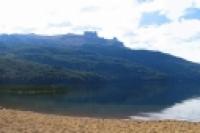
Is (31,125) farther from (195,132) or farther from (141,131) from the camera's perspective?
(195,132)

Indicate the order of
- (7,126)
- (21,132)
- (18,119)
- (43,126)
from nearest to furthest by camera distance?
1. (21,132)
2. (7,126)
3. (43,126)
4. (18,119)

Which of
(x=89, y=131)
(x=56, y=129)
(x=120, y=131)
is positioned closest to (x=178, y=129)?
(x=120, y=131)

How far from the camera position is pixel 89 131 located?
2722cm

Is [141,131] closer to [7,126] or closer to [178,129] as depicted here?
[178,129]

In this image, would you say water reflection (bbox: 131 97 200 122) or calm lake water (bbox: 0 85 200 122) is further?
calm lake water (bbox: 0 85 200 122)

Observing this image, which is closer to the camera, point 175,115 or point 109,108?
point 175,115

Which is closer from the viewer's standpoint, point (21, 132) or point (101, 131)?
point (21, 132)

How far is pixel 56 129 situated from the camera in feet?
89.6

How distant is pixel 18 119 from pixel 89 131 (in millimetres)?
6215

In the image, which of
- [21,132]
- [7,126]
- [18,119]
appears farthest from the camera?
[18,119]

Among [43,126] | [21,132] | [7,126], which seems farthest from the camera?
[43,126]

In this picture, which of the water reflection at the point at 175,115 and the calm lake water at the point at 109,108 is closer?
the water reflection at the point at 175,115

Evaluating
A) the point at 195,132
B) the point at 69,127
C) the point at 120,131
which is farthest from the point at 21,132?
the point at 195,132

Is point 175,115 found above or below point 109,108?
below
